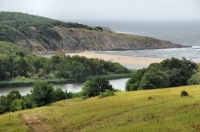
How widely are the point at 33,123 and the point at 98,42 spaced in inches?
5493

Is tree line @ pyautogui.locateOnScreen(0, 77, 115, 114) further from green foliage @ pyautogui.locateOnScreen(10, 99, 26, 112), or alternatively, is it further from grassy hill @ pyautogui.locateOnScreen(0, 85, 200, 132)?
grassy hill @ pyautogui.locateOnScreen(0, 85, 200, 132)

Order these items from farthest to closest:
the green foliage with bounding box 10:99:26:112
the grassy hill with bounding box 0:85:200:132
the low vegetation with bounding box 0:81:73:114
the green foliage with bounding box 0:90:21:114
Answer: the low vegetation with bounding box 0:81:73:114, the green foliage with bounding box 0:90:21:114, the green foliage with bounding box 10:99:26:112, the grassy hill with bounding box 0:85:200:132

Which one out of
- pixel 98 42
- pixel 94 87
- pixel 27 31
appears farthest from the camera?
pixel 98 42

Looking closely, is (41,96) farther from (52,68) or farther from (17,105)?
(52,68)

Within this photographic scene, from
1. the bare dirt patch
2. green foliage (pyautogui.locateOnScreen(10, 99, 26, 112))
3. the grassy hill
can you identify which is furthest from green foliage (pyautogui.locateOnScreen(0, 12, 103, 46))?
the grassy hill

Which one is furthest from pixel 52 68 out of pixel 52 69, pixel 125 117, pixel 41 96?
pixel 125 117

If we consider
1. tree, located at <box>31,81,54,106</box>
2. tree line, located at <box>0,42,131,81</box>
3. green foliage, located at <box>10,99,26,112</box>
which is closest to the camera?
green foliage, located at <box>10,99,26,112</box>

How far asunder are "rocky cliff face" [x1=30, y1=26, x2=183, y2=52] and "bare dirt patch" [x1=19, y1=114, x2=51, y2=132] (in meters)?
125

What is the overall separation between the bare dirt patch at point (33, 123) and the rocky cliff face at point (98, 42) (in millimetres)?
124604

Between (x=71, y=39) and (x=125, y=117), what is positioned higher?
(x=71, y=39)

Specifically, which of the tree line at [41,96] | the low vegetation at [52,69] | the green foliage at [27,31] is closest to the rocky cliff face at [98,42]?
the green foliage at [27,31]

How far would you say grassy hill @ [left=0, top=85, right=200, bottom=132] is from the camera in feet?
73.7

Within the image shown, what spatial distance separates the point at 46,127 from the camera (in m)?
30.0

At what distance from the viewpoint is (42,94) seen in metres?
50.9
